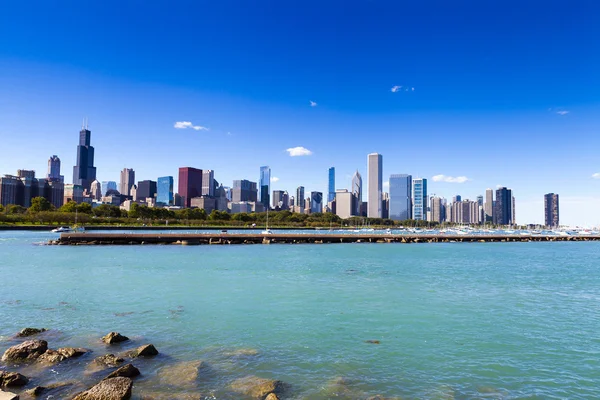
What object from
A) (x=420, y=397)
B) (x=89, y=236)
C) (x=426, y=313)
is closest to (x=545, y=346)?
(x=426, y=313)

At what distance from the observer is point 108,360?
13.1 metres

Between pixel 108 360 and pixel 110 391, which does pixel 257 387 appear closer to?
pixel 110 391

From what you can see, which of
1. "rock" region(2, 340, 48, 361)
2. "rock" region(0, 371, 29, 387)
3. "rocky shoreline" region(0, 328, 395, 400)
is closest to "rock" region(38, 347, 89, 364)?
"rocky shoreline" region(0, 328, 395, 400)

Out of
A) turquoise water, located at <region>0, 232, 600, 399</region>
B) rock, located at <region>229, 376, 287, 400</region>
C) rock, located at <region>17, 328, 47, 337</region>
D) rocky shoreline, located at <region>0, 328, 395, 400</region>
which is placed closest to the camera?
rocky shoreline, located at <region>0, 328, 395, 400</region>

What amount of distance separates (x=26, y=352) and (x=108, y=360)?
2.96 m

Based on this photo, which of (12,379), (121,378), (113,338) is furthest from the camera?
(113,338)

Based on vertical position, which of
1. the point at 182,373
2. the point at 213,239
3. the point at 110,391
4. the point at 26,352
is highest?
the point at 110,391

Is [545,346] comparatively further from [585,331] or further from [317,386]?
[317,386]

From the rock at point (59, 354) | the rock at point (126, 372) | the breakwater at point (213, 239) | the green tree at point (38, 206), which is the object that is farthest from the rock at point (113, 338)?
the green tree at point (38, 206)

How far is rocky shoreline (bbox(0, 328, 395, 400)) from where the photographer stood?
10.7 m

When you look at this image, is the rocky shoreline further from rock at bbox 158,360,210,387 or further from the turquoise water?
the turquoise water

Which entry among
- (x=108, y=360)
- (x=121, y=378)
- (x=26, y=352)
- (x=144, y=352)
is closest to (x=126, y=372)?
(x=121, y=378)

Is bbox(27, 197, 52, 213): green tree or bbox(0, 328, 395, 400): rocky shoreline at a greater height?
bbox(27, 197, 52, 213): green tree

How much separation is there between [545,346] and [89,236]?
80.7m
